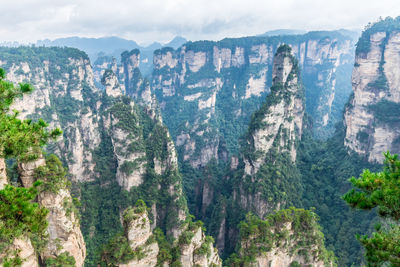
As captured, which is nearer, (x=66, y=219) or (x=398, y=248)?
(x=398, y=248)

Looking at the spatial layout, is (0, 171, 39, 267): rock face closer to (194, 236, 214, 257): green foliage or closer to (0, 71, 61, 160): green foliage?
(0, 71, 61, 160): green foliage

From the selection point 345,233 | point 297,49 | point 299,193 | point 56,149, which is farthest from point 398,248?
point 297,49

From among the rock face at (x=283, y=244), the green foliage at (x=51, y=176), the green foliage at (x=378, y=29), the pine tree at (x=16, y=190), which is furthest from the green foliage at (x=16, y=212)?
the green foliage at (x=378, y=29)

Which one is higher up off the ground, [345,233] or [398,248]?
[398,248]

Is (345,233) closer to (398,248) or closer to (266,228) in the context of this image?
(266,228)

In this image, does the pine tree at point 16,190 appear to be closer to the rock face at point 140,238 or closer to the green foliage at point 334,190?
the rock face at point 140,238

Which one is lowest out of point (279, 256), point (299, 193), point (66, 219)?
point (299, 193)

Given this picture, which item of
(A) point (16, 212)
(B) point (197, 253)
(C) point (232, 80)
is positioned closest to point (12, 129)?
(A) point (16, 212)
